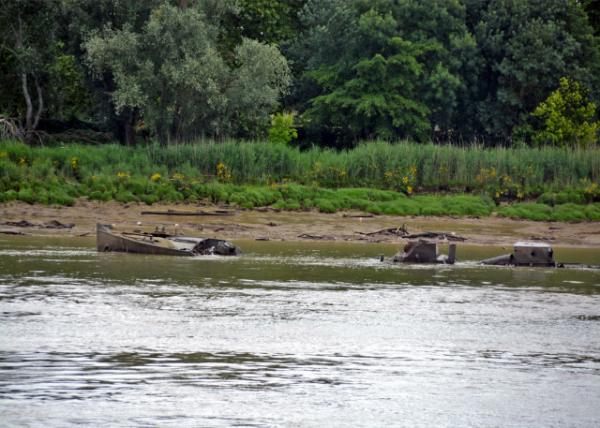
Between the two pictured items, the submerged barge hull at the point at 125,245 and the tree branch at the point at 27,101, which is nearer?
the submerged barge hull at the point at 125,245

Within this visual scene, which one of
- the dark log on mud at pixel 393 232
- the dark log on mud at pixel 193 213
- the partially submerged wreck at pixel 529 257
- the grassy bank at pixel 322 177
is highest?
the grassy bank at pixel 322 177

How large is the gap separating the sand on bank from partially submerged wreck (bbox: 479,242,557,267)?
5989 mm

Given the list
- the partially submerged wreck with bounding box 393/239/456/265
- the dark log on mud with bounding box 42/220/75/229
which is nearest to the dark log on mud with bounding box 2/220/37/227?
the dark log on mud with bounding box 42/220/75/229

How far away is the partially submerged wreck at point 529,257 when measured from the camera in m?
Result: 27.0

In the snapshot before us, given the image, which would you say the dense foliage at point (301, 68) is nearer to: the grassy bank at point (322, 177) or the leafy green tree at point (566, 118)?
the leafy green tree at point (566, 118)

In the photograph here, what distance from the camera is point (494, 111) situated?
53531mm

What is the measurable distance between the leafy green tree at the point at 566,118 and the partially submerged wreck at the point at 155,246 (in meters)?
23.7

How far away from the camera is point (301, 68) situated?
56375 mm

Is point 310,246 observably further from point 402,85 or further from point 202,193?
point 402,85

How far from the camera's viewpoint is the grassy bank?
37.2 metres

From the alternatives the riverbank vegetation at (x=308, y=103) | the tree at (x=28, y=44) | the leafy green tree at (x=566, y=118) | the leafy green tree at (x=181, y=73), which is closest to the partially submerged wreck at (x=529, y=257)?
the riverbank vegetation at (x=308, y=103)

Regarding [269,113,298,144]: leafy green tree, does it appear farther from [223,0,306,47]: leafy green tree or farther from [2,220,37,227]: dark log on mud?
[2,220,37,227]: dark log on mud

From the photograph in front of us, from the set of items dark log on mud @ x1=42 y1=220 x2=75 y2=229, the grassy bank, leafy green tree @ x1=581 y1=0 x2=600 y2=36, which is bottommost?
dark log on mud @ x1=42 y1=220 x2=75 y2=229

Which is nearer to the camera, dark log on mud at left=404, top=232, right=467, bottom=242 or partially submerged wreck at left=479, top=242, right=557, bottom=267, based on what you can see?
partially submerged wreck at left=479, top=242, right=557, bottom=267
